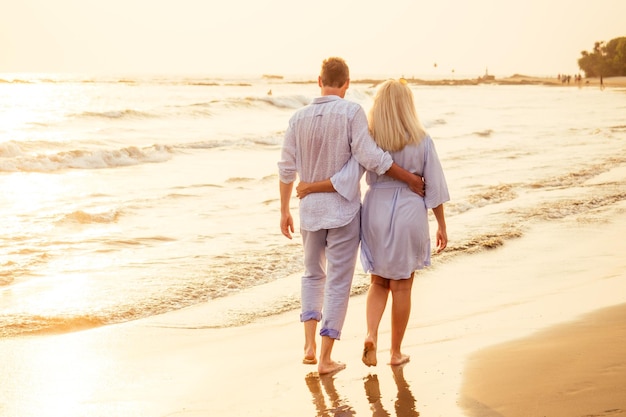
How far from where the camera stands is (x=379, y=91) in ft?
15.3

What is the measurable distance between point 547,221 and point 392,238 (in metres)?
5.75

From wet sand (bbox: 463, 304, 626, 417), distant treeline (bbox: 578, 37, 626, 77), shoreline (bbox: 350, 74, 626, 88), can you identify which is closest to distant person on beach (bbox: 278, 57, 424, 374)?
wet sand (bbox: 463, 304, 626, 417)

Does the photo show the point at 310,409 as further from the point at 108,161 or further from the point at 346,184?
the point at 108,161

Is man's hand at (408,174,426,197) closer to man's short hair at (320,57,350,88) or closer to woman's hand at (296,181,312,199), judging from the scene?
woman's hand at (296,181,312,199)

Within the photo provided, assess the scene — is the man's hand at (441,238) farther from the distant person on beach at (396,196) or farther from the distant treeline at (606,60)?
the distant treeline at (606,60)

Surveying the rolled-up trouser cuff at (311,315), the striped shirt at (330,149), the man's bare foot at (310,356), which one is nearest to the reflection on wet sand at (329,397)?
the man's bare foot at (310,356)

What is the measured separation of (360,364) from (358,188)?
3.50ft

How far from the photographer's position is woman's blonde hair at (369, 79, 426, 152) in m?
4.64

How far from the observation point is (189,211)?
11.6 meters

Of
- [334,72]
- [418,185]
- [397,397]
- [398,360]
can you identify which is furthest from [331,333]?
[334,72]

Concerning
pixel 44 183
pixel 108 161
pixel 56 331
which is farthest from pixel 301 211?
pixel 108 161

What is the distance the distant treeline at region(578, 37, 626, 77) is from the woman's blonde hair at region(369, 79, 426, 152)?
124 meters

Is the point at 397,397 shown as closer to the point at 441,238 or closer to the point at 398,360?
the point at 398,360

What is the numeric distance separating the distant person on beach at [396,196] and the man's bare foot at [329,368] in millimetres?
174
